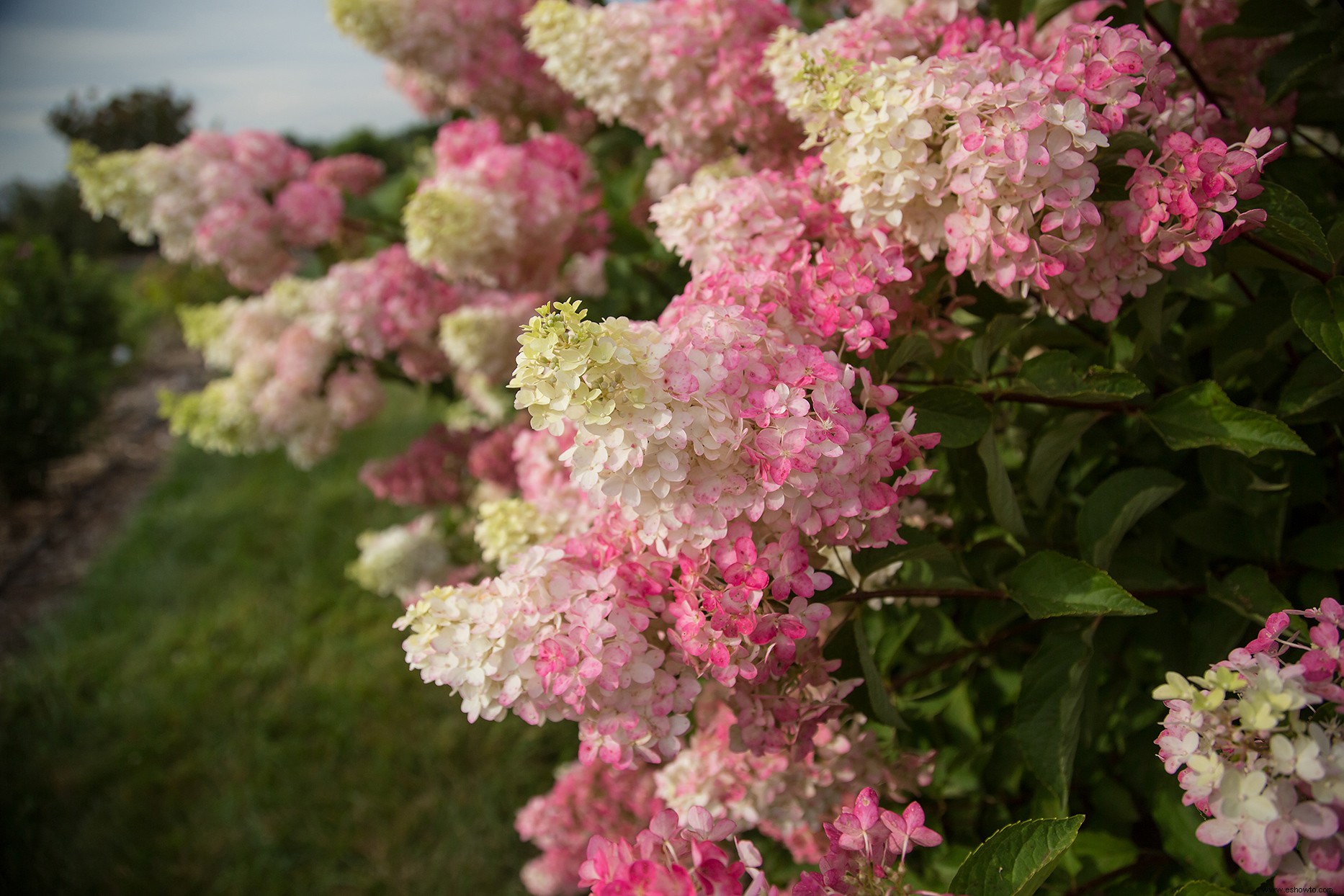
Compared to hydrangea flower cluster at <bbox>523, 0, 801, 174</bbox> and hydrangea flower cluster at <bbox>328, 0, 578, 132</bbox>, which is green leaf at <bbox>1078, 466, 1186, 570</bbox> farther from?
hydrangea flower cluster at <bbox>328, 0, 578, 132</bbox>

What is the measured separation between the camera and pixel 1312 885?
0.61 meters

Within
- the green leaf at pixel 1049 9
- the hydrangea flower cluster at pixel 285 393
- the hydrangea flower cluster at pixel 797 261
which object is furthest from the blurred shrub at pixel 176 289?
the green leaf at pixel 1049 9

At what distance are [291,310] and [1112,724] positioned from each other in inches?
74.9

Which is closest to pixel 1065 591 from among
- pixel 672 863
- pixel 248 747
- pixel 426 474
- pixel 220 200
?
pixel 672 863

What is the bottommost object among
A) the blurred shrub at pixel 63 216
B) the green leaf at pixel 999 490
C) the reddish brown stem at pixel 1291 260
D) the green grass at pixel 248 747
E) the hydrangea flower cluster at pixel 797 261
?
the blurred shrub at pixel 63 216

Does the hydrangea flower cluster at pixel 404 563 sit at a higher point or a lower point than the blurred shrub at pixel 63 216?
higher

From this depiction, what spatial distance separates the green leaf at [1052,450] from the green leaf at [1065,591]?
0.14 metres

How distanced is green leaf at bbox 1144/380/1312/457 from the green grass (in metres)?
2.08

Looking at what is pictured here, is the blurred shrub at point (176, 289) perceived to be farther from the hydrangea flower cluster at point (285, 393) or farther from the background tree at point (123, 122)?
the hydrangea flower cluster at point (285, 393)

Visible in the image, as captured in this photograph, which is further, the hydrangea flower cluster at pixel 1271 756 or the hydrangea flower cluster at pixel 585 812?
the hydrangea flower cluster at pixel 585 812

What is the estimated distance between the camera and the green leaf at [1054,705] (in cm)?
98

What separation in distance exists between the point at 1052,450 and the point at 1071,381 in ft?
0.46

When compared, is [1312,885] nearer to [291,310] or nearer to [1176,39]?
[1176,39]

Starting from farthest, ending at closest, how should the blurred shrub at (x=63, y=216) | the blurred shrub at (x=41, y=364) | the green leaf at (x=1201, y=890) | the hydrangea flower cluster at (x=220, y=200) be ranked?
the blurred shrub at (x=63, y=216)
the blurred shrub at (x=41, y=364)
the hydrangea flower cluster at (x=220, y=200)
the green leaf at (x=1201, y=890)
